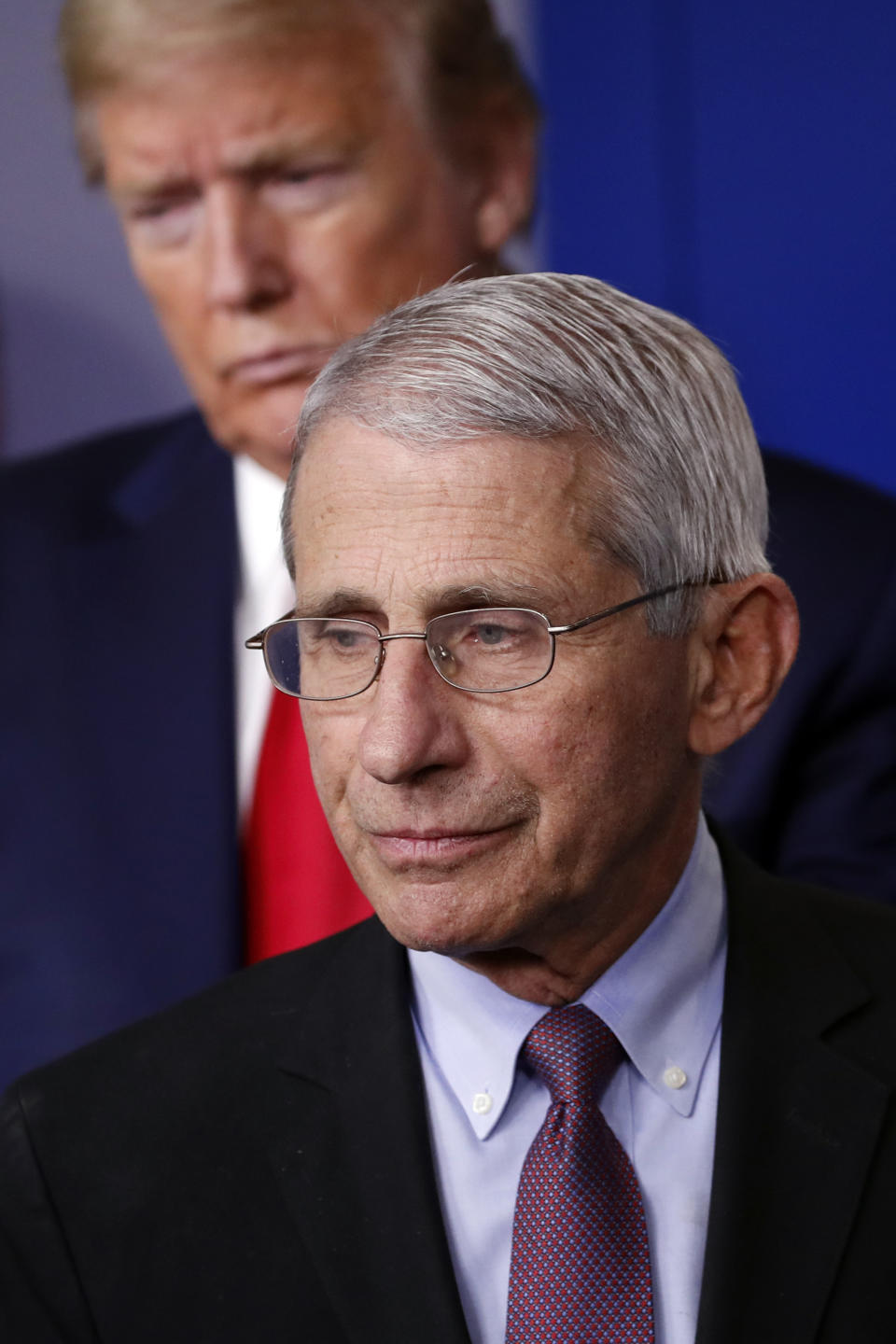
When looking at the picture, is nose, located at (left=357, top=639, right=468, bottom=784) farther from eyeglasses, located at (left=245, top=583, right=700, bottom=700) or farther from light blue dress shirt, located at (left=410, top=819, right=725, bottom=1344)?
light blue dress shirt, located at (left=410, top=819, right=725, bottom=1344)

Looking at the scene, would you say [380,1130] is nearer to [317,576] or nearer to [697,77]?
[317,576]

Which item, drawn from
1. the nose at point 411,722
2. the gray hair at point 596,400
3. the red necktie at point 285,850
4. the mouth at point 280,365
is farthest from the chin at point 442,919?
the mouth at point 280,365

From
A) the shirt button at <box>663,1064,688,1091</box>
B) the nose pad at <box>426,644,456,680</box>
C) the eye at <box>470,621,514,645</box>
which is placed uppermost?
the eye at <box>470,621,514,645</box>

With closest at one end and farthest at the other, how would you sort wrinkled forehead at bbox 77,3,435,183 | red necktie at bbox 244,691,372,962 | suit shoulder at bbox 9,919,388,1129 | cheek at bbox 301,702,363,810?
cheek at bbox 301,702,363,810, suit shoulder at bbox 9,919,388,1129, wrinkled forehead at bbox 77,3,435,183, red necktie at bbox 244,691,372,962

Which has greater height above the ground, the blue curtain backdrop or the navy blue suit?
the blue curtain backdrop

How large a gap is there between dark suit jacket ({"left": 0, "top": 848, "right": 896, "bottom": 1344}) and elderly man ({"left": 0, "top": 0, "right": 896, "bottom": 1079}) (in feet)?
1.63

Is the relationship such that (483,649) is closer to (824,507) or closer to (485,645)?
(485,645)

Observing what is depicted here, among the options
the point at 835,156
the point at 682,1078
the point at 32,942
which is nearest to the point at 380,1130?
the point at 682,1078

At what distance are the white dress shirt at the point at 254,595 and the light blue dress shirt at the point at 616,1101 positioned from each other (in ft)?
2.27

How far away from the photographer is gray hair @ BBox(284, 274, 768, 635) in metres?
1.49

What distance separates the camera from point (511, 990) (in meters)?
1.63

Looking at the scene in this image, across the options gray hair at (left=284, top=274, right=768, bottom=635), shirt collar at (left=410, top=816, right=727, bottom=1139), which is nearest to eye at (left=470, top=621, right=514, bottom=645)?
gray hair at (left=284, top=274, right=768, bottom=635)

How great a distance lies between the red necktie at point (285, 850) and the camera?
227 cm

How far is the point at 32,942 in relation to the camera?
2170mm
